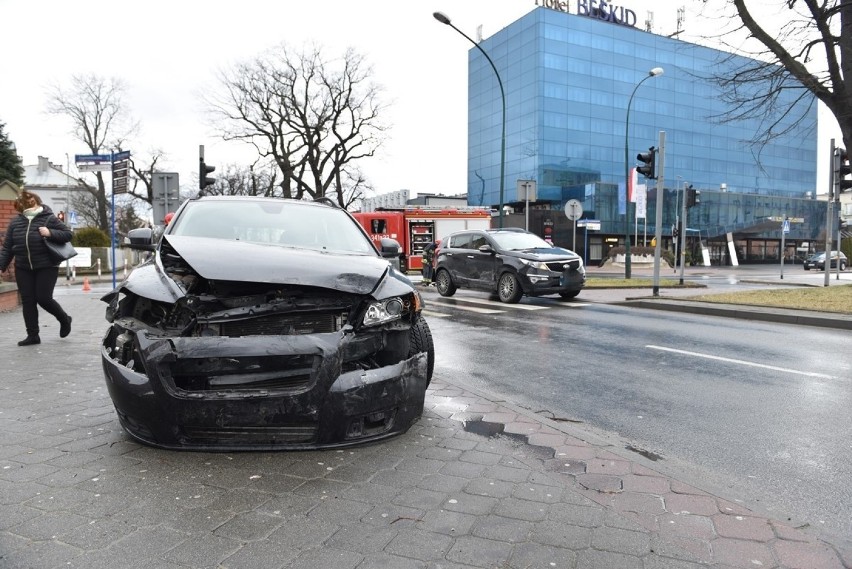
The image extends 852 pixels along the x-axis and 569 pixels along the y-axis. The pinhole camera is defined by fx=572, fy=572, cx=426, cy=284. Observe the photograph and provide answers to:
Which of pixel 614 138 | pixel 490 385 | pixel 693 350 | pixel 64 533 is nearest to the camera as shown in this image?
pixel 64 533

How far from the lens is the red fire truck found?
2658 cm

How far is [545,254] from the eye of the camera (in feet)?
43.2

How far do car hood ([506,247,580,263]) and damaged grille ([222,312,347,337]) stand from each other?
401 inches

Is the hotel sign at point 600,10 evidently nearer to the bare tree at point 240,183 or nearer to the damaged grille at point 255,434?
the bare tree at point 240,183

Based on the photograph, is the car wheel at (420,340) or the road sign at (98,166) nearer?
the car wheel at (420,340)

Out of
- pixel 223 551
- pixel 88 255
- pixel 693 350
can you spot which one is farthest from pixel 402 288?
pixel 88 255

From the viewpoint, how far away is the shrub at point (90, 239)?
33.6 m

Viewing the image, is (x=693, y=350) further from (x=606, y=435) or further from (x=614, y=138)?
(x=614, y=138)

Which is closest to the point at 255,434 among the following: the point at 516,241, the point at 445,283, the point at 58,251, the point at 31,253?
the point at 58,251

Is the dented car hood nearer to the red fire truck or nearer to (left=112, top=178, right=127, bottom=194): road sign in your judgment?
(left=112, top=178, right=127, bottom=194): road sign

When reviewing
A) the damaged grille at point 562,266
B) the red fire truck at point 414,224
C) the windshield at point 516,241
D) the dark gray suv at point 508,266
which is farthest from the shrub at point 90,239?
the damaged grille at point 562,266

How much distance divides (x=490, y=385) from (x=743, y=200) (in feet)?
229

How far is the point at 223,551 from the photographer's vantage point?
2.23 m

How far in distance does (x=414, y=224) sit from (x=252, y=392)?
2421 cm
